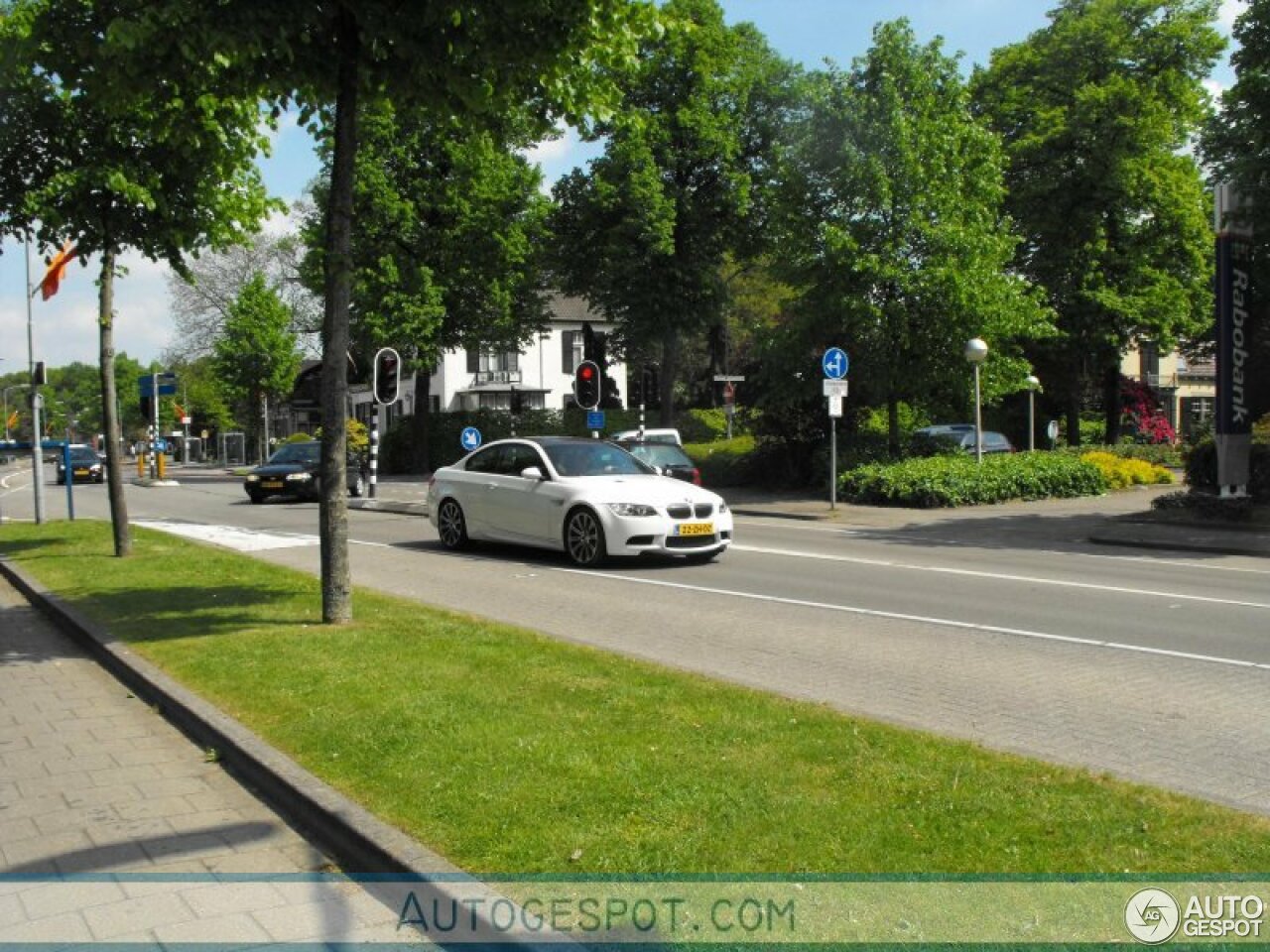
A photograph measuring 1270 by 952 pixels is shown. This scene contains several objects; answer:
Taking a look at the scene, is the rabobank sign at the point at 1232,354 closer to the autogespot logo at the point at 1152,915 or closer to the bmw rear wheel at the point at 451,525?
the bmw rear wheel at the point at 451,525

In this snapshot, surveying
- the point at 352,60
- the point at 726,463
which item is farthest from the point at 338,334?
the point at 726,463

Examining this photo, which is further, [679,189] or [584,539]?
[679,189]

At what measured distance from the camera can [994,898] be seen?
3.47m

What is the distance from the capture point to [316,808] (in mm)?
4555

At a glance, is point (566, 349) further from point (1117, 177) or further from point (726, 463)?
point (1117, 177)

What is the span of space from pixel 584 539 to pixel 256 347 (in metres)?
47.2

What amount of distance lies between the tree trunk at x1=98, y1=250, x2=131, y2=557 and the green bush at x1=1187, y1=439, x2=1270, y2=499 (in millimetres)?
17972

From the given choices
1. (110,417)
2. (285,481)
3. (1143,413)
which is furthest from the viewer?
(1143,413)

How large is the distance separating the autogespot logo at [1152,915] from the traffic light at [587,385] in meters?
18.4

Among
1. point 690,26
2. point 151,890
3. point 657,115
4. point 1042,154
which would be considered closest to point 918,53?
point 1042,154

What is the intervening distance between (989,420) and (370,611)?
4046 cm

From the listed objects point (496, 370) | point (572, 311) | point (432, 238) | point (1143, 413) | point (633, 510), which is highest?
point (572, 311)

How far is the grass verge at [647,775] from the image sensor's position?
3.83 m

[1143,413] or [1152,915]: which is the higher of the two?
[1143,413]
